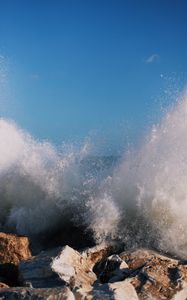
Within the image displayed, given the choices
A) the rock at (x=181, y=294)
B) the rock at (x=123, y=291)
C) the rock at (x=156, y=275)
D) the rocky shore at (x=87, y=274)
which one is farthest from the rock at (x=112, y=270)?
the rock at (x=181, y=294)

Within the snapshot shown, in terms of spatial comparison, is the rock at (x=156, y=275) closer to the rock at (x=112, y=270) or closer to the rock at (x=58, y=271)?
the rock at (x=112, y=270)

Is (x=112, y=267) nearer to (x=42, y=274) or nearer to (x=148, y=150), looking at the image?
(x=42, y=274)

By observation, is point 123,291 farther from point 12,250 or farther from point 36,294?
point 12,250

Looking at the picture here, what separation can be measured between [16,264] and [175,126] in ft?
20.3

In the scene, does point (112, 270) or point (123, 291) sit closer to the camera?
point (123, 291)

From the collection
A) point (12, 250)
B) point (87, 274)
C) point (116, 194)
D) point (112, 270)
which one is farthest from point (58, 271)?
point (116, 194)

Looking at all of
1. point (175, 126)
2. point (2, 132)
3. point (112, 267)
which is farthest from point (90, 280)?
point (2, 132)

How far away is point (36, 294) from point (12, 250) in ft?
8.19

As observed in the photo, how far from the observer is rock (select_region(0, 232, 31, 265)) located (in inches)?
319

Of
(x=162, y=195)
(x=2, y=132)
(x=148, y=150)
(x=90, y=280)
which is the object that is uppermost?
(x=2, y=132)

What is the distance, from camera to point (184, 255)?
8727 millimetres

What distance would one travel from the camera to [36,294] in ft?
19.1

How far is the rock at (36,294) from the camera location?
573 cm

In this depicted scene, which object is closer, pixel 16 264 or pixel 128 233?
pixel 16 264
